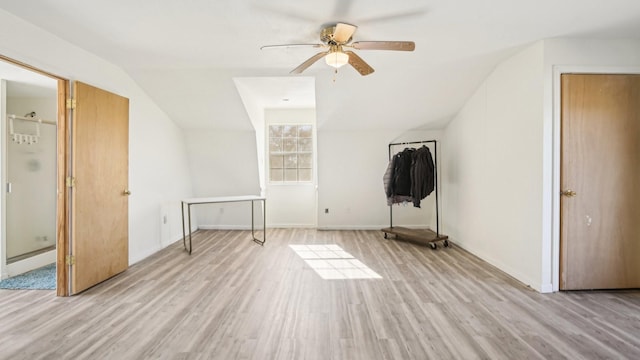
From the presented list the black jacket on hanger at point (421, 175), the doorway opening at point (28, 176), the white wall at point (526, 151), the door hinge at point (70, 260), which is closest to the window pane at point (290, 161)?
the black jacket on hanger at point (421, 175)

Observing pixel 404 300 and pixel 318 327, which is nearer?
pixel 318 327

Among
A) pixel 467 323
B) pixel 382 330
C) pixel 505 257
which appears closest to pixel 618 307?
pixel 505 257

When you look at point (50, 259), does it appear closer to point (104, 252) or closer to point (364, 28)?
point (104, 252)

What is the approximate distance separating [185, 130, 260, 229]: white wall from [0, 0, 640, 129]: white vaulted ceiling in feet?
2.87

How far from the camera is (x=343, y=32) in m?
2.26

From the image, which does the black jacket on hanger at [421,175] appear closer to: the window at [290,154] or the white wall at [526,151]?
the white wall at [526,151]

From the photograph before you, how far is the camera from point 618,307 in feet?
8.02

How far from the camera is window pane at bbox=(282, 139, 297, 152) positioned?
5965 mm

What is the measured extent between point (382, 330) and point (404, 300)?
0.57 metres

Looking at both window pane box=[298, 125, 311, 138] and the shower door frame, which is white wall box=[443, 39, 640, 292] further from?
the shower door frame

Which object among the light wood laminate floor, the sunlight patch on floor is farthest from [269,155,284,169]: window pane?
the light wood laminate floor

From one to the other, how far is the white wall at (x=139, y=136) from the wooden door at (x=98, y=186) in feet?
0.76

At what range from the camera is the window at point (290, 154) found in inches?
234

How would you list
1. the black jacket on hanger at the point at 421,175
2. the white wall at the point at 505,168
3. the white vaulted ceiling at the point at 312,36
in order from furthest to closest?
the black jacket on hanger at the point at 421,175, the white wall at the point at 505,168, the white vaulted ceiling at the point at 312,36
